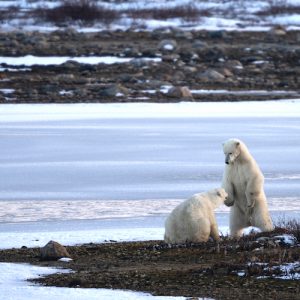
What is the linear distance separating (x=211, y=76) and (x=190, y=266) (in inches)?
862

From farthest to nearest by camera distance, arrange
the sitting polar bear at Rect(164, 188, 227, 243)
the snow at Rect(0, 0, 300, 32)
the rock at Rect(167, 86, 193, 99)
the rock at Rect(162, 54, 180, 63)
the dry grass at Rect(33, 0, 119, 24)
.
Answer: the dry grass at Rect(33, 0, 119, 24)
the snow at Rect(0, 0, 300, 32)
the rock at Rect(162, 54, 180, 63)
the rock at Rect(167, 86, 193, 99)
the sitting polar bear at Rect(164, 188, 227, 243)

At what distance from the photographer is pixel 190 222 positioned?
811 centimetres

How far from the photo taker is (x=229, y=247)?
7.83m

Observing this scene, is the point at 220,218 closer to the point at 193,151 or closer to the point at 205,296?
the point at 205,296

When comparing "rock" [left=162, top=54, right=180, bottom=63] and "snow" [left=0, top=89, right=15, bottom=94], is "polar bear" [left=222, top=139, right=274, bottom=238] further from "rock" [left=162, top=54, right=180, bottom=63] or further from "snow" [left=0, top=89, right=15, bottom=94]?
"rock" [left=162, top=54, right=180, bottom=63]

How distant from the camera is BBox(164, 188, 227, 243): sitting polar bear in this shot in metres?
8.09

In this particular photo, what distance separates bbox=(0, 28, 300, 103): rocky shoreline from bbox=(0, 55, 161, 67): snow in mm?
691

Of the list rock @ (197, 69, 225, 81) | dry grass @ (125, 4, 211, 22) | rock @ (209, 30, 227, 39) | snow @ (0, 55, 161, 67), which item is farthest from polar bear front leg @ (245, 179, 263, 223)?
dry grass @ (125, 4, 211, 22)

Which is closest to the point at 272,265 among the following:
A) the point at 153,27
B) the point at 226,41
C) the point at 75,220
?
the point at 75,220

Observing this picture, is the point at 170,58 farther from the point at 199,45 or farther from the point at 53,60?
the point at 199,45

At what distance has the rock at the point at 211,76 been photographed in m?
28.8

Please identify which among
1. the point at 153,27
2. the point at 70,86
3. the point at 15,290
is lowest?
the point at 15,290

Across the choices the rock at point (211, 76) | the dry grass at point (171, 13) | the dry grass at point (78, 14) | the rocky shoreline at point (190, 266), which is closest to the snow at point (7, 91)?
the rock at point (211, 76)

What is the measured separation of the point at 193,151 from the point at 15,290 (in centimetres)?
889
